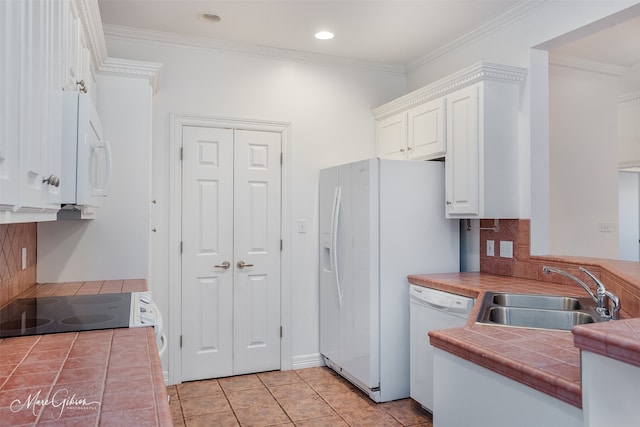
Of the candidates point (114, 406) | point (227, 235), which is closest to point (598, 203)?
point (227, 235)

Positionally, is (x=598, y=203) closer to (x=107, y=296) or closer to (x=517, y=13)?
(x=517, y=13)

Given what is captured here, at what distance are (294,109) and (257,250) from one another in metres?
1.24

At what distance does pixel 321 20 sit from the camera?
10.8 ft

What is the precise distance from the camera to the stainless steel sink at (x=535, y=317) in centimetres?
215

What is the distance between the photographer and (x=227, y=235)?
12.3 feet

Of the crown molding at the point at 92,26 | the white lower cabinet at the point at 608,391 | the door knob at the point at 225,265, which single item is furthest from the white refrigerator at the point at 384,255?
the white lower cabinet at the point at 608,391

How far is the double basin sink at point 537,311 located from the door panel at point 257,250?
1928 millimetres

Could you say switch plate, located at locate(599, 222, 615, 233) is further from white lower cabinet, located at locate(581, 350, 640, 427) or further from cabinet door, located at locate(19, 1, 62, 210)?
cabinet door, located at locate(19, 1, 62, 210)

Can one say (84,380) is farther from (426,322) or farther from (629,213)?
(629,213)

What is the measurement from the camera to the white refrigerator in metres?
3.21

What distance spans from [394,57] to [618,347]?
3502mm

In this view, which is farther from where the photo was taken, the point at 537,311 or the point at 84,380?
the point at 537,311

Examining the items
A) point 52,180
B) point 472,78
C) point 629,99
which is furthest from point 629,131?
point 52,180

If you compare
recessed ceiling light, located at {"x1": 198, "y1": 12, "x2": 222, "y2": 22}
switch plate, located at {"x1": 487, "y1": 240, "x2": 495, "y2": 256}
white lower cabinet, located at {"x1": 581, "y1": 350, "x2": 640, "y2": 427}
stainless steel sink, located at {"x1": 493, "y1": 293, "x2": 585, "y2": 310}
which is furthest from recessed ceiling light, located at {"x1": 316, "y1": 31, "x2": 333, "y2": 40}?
white lower cabinet, located at {"x1": 581, "y1": 350, "x2": 640, "y2": 427}
